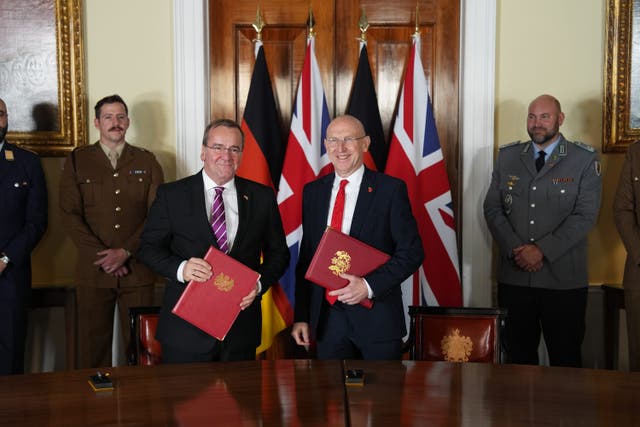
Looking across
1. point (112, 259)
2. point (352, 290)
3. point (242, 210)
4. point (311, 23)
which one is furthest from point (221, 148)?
point (311, 23)

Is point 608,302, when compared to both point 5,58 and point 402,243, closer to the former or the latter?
point 402,243

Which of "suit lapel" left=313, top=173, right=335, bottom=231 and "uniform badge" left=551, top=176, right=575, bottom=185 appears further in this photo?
"uniform badge" left=551, top=176, right=575, bottom=185

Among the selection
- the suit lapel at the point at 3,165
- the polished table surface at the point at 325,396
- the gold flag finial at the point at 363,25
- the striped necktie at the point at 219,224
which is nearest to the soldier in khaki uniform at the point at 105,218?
the suit lapel at the point at 3,165

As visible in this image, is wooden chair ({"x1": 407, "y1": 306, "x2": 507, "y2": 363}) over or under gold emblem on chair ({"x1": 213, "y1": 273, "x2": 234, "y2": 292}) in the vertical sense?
under

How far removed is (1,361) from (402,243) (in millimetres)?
2105

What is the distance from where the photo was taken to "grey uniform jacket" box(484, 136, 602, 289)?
11.1 feet

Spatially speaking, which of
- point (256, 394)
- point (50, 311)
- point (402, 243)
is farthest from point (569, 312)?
point (50, 311)

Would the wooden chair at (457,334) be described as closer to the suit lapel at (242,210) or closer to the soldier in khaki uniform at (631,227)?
the suit lapel at (242,210)

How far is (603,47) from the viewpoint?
3801 mm

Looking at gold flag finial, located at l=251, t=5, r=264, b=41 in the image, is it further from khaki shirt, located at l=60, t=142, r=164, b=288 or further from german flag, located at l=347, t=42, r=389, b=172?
khaki shirt, located at l=60, t=142, r=164, b=288

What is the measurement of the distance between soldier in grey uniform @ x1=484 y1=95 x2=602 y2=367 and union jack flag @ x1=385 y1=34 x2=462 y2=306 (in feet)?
0.88

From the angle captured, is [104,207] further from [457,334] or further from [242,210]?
[457,334]

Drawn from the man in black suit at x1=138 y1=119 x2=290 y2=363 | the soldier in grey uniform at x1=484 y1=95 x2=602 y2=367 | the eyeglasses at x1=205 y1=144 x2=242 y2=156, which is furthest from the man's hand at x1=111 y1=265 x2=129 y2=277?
the soldier in grey uniform at x1=484 y1=95 x2=602 y2=367

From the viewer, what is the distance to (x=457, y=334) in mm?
2506
